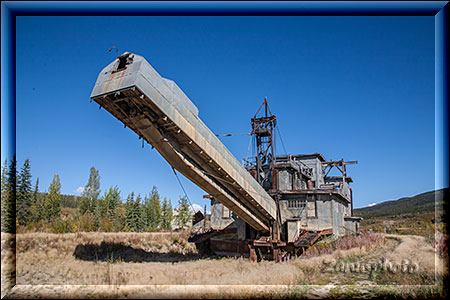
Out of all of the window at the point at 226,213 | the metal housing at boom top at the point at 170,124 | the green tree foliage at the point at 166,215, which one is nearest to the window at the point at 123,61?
the metal housing at boom top at the point at 170,124

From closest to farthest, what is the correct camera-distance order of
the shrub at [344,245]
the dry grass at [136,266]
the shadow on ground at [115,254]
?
the dry grass at [136,266]
the shadow on ground at [115,254]
the shrub at [344,245]

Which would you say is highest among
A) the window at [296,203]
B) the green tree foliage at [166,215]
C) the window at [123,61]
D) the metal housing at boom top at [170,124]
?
the window at [123,61]

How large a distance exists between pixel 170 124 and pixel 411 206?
76.9 meters

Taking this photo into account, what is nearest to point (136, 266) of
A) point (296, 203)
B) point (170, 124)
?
point (170, 124)

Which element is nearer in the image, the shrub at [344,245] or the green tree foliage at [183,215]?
the shrub at [344,245]

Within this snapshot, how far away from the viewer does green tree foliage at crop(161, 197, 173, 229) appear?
59.5 metres

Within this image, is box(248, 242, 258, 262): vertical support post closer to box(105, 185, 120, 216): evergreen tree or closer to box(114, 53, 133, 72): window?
box(114, 53, 133, 72): window

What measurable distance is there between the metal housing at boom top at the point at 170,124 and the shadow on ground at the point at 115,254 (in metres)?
5.51

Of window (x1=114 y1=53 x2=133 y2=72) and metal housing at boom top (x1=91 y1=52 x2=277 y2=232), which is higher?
window (x1=114 y1=53 x2=133 y2=72)

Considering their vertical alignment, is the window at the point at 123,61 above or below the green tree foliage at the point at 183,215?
above

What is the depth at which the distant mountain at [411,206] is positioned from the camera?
834 centimetres

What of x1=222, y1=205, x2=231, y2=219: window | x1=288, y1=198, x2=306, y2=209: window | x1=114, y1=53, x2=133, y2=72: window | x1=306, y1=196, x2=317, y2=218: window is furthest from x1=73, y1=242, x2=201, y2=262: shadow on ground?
x1=114, y1=53, x2=133, y2=72: window

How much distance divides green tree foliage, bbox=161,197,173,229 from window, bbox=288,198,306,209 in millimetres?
40581

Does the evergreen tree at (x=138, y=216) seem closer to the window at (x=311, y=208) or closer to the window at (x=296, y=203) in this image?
the window at (x=296, y=203)
